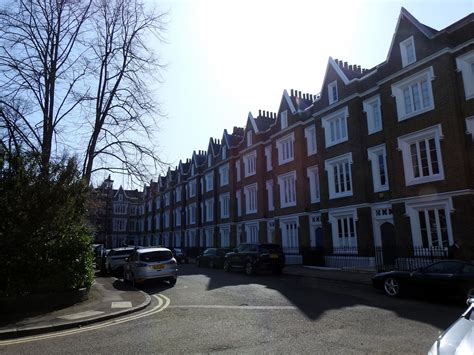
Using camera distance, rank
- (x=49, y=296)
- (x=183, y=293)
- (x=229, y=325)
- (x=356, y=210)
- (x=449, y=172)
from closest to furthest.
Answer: (x=229, y=325) → (x=49, y=296) → (x=183, y=293) → (x=449, y=172) → (x=356, y=210)

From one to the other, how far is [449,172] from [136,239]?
234 ft

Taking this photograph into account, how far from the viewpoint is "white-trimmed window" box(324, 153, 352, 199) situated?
78.1ft

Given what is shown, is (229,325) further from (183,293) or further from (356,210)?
(356,210)

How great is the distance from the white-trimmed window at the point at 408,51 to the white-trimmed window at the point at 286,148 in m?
10.8

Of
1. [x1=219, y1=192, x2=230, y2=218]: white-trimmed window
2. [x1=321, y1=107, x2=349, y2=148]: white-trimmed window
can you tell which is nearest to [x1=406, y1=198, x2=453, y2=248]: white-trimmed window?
[x1=321, y1=107, x2=349, y2=148]: white-trimmed window

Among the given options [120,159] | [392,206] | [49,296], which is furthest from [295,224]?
[49,296]

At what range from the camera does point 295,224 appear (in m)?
29.0

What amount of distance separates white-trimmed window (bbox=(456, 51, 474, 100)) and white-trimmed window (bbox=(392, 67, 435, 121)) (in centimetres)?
131

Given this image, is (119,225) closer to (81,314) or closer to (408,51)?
(408,51)

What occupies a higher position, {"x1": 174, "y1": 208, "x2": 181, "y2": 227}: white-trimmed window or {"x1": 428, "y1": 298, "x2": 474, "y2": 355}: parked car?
{"x1": 174, "y1": 208, "x2": 181, "y2": 227}: white-trimmed window

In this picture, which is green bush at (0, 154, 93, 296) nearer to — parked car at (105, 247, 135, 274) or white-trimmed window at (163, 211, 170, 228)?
parked car at (105, 247, 135, 274)

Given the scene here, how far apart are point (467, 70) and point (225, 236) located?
28978 millimetres

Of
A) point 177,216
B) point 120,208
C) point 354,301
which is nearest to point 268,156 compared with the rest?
point 354,301

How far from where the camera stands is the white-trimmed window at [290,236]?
93.8 ft
